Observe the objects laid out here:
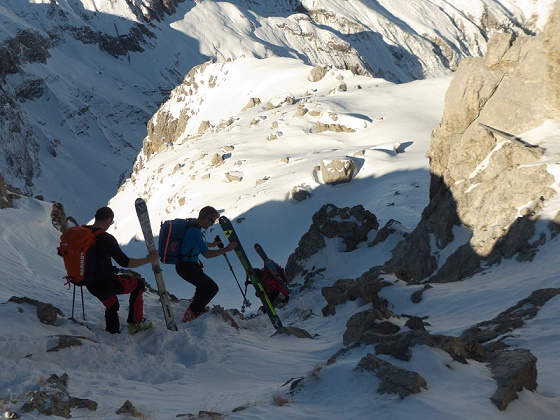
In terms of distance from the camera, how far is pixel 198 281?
333 inches

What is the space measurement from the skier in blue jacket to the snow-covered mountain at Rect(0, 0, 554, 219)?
74.6m

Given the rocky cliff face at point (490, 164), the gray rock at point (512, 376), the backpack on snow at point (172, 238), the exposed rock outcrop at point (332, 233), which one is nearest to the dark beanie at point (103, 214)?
the backpack on snow at point (172, 238)

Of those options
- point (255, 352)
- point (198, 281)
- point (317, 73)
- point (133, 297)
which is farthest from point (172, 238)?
point (317, 73)

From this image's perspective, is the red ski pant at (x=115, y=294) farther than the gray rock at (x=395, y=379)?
Yes

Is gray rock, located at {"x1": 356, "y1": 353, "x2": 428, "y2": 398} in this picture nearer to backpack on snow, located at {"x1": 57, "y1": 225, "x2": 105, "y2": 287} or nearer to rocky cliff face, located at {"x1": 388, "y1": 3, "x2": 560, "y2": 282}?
backpack on snow, located at {"x1": 57, "y1": 225, "x2": 105, "y2": 287}

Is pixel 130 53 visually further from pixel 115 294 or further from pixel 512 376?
pixel 512 376

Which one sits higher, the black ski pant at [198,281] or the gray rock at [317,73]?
the gray rock at [317,73]

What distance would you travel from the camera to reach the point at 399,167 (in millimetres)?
33844

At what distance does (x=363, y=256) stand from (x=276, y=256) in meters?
8.61

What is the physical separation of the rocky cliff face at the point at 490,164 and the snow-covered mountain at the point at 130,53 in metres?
64.2

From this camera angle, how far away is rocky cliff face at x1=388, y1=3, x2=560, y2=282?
1292 cm

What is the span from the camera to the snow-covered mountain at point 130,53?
3851 inches

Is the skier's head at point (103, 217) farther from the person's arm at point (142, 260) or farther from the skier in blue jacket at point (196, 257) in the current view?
the skier in blue jacket at point (196, 257)

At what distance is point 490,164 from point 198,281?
9591 mm
